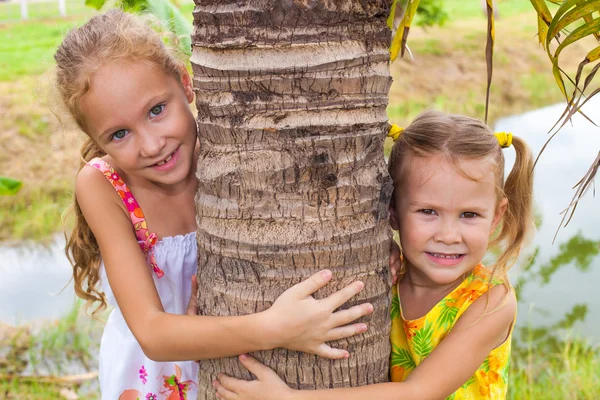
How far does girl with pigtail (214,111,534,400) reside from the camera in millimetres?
1741

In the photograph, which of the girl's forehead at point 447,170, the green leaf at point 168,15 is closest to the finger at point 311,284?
the girl's forehead at point 447,170

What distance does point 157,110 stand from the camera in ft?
6.04

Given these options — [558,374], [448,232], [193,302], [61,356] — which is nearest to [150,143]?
[193,302]

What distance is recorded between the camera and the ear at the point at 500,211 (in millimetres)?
1899

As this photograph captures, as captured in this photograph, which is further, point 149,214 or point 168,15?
point 168,15

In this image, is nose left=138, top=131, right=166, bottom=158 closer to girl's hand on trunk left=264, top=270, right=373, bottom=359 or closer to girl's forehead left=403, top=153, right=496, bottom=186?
girl's hand on trunk left=264, top=270, right=373, bottom=359

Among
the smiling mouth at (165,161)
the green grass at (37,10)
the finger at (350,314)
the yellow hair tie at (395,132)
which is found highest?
the green grass at (37,10)

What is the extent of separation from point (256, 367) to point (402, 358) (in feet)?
1.76

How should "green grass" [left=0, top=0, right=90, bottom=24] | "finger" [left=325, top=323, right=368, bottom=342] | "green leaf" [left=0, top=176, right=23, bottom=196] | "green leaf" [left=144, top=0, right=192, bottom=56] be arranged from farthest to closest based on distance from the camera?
"green grass" [left=0, top=0, right=90, bottom=24]
"green leaf" [left=0, top=176, right=23, bottom=196]
"green leaf" [left=144, top=0, right=192, bottom=56]
"finger" [left=325, top=323, right=368, bottom=342]

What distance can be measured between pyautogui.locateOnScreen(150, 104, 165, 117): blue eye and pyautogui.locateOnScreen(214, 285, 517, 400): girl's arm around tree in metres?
0.68

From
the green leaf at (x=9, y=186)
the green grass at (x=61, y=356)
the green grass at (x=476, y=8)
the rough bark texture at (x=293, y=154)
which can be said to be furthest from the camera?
the green grass at (x=476, y=8)

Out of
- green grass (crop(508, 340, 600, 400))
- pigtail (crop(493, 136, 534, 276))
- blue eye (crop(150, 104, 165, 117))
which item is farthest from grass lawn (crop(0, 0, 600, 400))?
pigtail (crop(493, 136, 534, 276))

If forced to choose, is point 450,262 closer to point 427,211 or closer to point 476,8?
point 427,211

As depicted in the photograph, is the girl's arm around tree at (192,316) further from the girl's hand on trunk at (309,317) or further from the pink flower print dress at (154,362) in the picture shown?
the pink flower print dress at (154,362)
